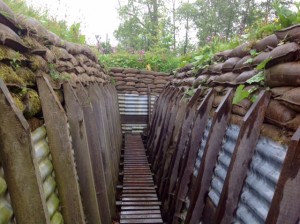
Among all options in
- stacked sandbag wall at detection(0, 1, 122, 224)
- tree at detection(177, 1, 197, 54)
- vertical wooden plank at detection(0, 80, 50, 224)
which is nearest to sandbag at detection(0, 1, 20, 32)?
stacked sandbag wall at detection(0, 1, 122, 224)

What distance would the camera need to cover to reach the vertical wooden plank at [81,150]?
2.71 meters

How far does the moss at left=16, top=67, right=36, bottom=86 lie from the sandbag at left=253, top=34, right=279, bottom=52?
1903mm

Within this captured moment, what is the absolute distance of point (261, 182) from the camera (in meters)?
2.05

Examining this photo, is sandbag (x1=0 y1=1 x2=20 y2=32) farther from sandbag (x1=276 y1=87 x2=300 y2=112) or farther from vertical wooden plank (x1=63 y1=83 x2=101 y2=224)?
sandbag (x1=276 y1=87 x2=300 y2=112)

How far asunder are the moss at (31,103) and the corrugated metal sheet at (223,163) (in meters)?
1.69

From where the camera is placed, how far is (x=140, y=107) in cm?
1172

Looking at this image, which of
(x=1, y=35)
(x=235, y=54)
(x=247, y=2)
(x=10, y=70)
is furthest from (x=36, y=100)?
(x=247, y=2)

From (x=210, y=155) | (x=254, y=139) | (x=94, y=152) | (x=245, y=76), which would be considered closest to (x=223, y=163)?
(x=210, y=155)

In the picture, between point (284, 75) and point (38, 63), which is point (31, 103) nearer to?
point (38, 63)

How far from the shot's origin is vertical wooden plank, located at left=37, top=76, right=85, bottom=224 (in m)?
2.15

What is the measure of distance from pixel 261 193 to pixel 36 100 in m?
1.62

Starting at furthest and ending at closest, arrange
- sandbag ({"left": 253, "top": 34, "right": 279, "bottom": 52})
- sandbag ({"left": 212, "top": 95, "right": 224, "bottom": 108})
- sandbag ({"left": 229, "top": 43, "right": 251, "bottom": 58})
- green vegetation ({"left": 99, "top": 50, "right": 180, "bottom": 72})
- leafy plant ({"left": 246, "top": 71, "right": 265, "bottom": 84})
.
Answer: green vegetation ({"left": 99, "top": 50, "right": 180, "bottom": 72}) → sandbag ({"left": 212, "top": 95, "right": 224, "bottom": 108}) → sandbag ({"left": 229, "top": 43, "right": 251, "bottom": 58}) → sandbag ({"left": 253, "top": 34, "right": 279, "bottom": 52}) → leafy plant ({"left": 246, "top": 71, "right": 265, "bottom": 84})

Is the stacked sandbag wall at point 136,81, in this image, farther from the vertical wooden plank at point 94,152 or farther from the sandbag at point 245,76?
the sandbag at point 245,76

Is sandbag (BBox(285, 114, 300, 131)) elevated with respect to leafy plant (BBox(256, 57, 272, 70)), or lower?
lower
